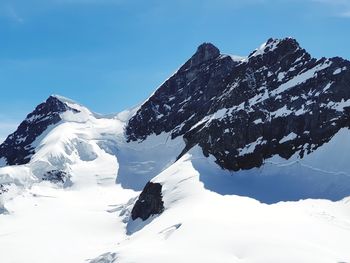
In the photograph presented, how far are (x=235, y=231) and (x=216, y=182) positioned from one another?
118ft

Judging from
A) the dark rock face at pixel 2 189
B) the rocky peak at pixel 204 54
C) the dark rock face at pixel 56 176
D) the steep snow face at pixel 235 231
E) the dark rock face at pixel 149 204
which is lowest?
the steep snow face at pixel 235 231

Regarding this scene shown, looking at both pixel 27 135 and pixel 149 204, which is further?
pixel 27 135

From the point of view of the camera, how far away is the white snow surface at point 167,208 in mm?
60438

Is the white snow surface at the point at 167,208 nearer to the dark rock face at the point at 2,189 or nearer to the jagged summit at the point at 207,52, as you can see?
the dark rock face at the point at 2,189

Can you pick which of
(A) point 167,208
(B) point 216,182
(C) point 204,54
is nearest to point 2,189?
(B) point 216,182

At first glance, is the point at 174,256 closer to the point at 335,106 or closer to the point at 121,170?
the point at 335,106

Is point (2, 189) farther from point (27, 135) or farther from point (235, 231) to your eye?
point (235, 231)

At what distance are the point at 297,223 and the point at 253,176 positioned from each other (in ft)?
110

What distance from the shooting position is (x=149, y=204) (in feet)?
323

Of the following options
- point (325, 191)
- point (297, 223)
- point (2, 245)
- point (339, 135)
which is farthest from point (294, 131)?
point (2, 245)

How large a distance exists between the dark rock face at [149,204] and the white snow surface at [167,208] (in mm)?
1454

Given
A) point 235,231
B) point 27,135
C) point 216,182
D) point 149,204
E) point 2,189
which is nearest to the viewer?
point 235,231

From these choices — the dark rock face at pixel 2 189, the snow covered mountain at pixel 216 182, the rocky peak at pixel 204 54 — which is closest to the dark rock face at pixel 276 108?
the snow covered mountain at pixel 216 182

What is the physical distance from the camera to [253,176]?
103 meters
